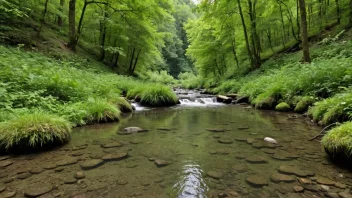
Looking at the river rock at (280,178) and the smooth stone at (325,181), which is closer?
the smooth stone at (325,181)

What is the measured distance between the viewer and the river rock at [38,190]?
→ 217cm

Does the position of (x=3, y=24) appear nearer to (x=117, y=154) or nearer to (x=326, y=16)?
(x=117, y=154)

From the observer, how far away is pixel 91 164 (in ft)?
9.74

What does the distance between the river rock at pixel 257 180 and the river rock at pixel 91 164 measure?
6.88 ft

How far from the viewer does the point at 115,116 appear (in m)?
6.01

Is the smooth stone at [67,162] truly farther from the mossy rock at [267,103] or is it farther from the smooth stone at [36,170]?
the mossy rock at [267,103]

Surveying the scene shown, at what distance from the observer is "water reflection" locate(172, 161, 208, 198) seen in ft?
7.38

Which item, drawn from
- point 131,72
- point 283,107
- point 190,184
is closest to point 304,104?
point 283,107

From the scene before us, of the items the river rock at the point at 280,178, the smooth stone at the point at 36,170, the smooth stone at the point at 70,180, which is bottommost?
the river rock at the point at 280,178

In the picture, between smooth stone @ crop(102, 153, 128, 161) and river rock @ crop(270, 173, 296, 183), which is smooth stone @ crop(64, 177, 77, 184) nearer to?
smooth stone @ crop(102, 153, 128, 161)

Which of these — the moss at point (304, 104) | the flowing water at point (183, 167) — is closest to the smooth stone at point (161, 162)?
the flowing water at point (183, 167)

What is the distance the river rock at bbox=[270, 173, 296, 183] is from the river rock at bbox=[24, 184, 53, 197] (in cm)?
267

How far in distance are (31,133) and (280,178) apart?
3.85 meters

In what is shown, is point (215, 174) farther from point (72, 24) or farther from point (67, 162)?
point (72, 24)
